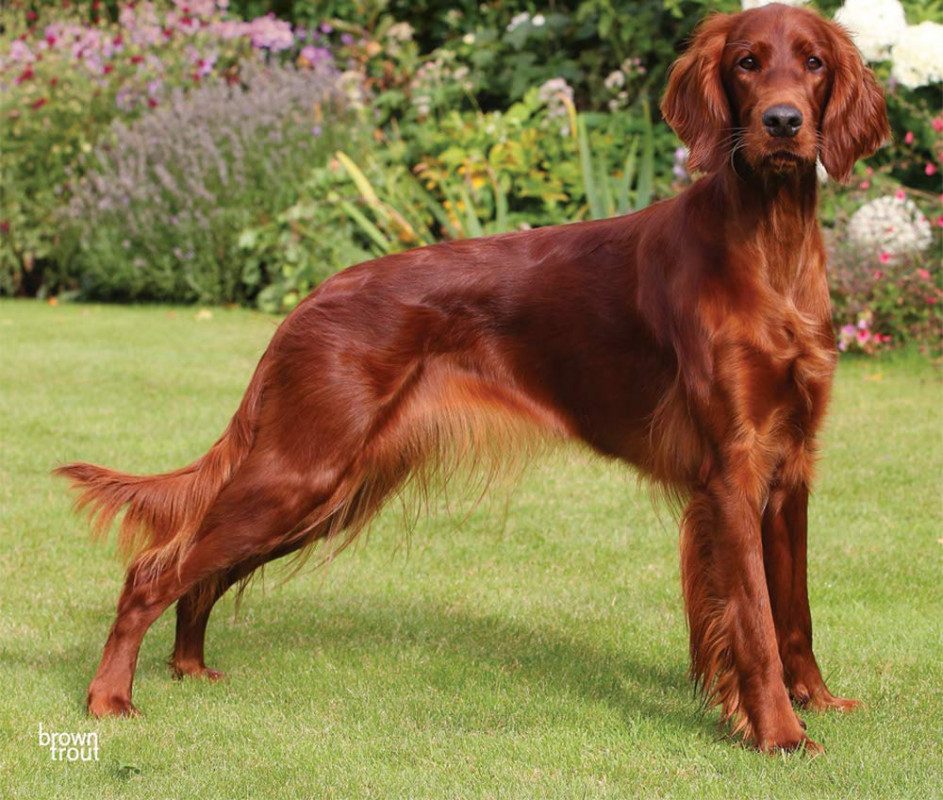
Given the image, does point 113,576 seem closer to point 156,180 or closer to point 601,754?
point 601,754

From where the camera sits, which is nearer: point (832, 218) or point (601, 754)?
point (601, 754)

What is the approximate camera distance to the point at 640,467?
3.24 meters

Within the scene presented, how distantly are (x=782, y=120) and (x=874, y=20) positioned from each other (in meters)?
4.87

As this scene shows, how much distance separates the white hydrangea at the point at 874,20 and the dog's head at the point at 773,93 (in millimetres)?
4472

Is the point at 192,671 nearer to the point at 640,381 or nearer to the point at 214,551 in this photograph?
the point at 214,551

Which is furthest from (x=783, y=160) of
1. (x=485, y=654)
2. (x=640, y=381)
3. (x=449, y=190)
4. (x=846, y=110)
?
(x=449, y=190)

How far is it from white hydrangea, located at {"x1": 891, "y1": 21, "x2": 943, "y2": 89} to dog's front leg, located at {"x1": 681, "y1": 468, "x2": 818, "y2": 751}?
4.93m

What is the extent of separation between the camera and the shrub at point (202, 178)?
30.8 feet

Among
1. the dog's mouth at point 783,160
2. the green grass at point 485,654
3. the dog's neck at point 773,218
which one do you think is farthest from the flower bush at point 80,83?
the dog's mouth at point 783,160

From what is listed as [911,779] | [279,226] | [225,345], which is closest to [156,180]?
[279,226]

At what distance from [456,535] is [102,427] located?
2.15 meters

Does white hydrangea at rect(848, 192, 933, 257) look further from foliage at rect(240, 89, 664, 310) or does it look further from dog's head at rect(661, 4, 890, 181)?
dog's head at rect(661, 4, 890, 181)

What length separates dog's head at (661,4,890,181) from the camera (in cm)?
281

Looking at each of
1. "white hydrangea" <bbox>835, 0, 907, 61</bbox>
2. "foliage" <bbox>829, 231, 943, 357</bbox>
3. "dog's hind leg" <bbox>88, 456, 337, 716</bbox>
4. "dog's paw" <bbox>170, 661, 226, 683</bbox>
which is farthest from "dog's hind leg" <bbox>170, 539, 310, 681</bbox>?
"white hydrangea" <bbox>835, 0, 907, 61</bbox>
